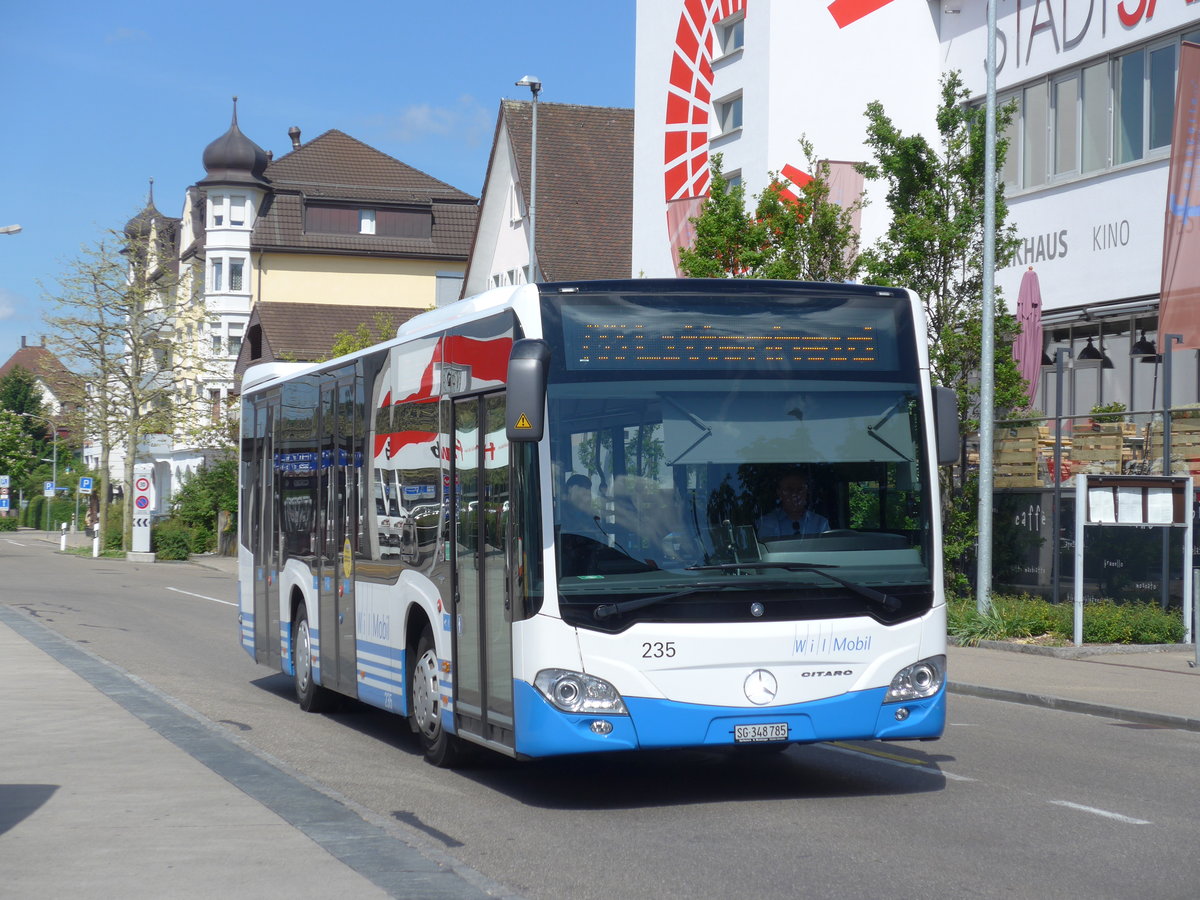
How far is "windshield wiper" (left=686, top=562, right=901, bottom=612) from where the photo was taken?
8.89 metres

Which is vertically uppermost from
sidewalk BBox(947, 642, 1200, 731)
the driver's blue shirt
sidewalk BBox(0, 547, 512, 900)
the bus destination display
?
the bus destination display

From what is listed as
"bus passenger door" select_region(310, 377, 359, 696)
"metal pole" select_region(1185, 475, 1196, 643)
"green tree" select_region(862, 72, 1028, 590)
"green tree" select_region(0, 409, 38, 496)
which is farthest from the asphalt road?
"green tree" select_region(0, 409, 38, 496)

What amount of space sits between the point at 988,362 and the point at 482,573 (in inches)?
516

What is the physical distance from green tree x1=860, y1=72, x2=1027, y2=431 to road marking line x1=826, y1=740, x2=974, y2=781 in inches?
464

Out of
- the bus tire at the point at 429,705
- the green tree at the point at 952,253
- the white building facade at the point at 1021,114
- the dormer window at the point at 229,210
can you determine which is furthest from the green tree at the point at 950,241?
the dormer window at the point at 229,210

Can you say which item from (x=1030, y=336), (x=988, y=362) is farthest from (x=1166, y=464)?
(x=1030, y=336)

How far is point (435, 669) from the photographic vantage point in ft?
34.7

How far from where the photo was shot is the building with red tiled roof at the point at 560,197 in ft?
172

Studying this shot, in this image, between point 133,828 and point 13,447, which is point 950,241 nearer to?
point 133,828

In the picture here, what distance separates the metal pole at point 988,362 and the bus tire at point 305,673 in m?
9.92

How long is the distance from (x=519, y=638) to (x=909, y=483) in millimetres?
2352

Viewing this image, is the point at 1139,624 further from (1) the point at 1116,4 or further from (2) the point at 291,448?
(1) the point at 1116,4

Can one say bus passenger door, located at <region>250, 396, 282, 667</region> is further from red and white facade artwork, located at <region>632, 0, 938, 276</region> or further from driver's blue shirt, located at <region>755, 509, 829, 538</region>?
red and white facade artwork, located at <region>632, 0, 938, 276</region>

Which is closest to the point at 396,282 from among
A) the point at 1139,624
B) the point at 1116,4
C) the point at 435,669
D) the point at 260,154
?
the point at 260,154
